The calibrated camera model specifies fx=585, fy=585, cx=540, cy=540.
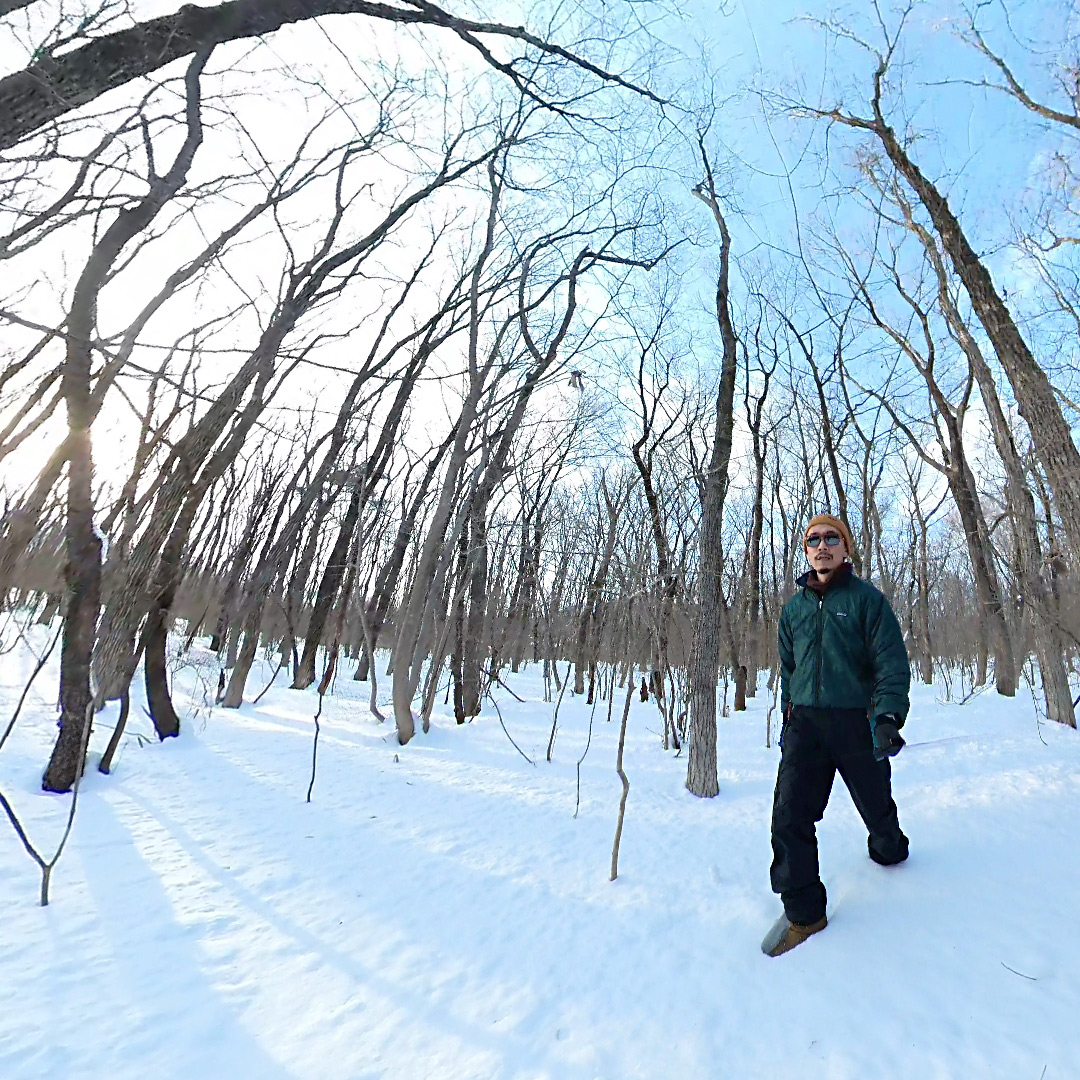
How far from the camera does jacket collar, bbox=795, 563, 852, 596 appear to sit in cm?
289

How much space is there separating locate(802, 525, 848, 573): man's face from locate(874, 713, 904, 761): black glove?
2.40 ft

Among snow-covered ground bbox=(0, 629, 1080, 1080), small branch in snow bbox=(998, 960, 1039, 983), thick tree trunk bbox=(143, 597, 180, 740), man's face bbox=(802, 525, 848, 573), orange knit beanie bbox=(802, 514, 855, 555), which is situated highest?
orange knit beanie bbox=(802, 514, 855, 555)

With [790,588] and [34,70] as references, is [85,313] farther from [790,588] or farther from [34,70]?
[790,588]

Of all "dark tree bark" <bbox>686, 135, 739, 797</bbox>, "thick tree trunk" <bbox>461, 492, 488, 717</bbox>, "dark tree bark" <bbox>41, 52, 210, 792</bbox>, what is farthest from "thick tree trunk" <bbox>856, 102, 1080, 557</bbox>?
"thick tree trunk" <bbox>461, 492, 488, 717</bbox>

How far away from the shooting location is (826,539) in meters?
2.91

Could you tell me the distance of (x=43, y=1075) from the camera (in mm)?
1694

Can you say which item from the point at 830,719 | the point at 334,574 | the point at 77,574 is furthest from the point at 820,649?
the point at 334,574

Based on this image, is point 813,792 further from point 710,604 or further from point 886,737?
point 710,604

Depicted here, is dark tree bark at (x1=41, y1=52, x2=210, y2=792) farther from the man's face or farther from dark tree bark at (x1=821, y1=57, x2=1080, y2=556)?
dark tree bark at (x1=821, y1=57, x2=1080, y2=556)

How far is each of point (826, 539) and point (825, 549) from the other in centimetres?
5

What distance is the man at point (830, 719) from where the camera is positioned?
2.52m

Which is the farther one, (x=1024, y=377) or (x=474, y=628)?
(x=474, y=628)

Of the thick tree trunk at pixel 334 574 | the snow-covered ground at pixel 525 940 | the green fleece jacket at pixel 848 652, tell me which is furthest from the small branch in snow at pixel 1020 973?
the thick tree trunk at pixel 334 574

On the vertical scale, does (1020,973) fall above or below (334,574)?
below
